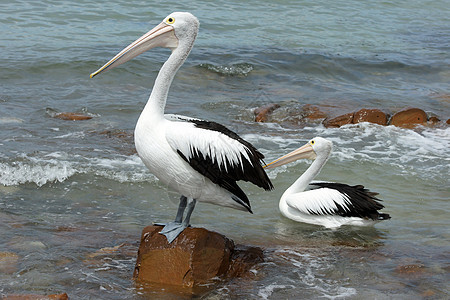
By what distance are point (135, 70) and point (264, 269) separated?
7.15 meters

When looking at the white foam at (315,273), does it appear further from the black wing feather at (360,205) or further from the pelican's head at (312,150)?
the pelican's head at (312,150)

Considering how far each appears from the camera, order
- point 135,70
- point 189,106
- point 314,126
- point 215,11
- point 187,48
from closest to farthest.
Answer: point 187,48, point 314,126, point 189,106, point 135,70, point 215,11

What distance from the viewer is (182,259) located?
3.96 m

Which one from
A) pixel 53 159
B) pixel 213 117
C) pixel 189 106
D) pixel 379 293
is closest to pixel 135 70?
pixel 189 106

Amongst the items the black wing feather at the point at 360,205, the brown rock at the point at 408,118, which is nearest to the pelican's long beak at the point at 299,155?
the black wing feather at the point at 360,205

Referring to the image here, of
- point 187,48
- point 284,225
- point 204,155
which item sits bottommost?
point 284,225

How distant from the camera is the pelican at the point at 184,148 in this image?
3816 millimetres

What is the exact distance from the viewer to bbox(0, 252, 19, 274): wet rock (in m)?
4.03

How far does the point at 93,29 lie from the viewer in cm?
1355

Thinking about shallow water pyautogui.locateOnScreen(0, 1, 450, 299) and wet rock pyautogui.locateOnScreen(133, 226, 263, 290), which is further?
shallow water pyautogui.locateOnScreen(0, 1, 450, 299)

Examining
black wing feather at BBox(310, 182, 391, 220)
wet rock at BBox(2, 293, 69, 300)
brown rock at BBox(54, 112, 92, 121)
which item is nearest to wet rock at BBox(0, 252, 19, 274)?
wet rock at BBox(2, 293, 69, 300)

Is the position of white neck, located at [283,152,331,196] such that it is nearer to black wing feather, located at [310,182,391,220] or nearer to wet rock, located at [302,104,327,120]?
black wing feather, located at [310,182,391,220]

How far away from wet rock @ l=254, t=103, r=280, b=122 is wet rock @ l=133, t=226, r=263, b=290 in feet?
15.8

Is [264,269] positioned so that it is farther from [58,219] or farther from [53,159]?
[53,159]
